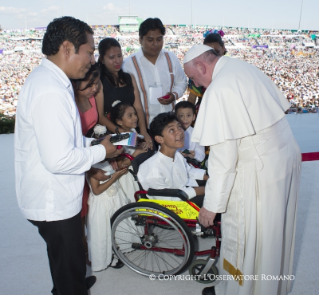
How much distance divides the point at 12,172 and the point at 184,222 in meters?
2.99

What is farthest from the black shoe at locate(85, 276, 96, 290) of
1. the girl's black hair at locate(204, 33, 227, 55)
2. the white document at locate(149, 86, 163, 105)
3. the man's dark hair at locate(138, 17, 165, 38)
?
the girl's black hair at locate(204, 33, 227, 55)

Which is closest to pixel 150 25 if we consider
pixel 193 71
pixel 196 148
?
pixel 196 148

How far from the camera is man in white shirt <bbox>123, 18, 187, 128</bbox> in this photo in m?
2.76

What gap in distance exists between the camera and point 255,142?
145 cm

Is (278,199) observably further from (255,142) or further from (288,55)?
(288,55)

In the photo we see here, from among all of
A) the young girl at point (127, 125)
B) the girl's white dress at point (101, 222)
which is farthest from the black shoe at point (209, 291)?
the young girl at point (127, 125)

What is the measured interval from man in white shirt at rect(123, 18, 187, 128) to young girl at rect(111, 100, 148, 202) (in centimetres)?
49

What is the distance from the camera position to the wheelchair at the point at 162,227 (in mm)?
1783

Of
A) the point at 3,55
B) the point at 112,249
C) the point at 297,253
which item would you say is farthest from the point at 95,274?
the point at 3,55

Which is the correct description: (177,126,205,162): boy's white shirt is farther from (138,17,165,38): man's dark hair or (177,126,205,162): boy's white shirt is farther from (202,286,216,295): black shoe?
(202,286,216,295): black shoe

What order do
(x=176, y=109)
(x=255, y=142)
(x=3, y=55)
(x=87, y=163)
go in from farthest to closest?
(x=3, y=55)
(x=176, y=109)
(x=255, y=142)
(x=87, y=163)

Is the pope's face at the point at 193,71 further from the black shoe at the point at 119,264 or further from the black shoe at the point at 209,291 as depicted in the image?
the black shoe at the point at 119,264

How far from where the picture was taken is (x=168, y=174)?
2.06 m

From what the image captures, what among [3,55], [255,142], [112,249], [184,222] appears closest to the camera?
[255,142]
